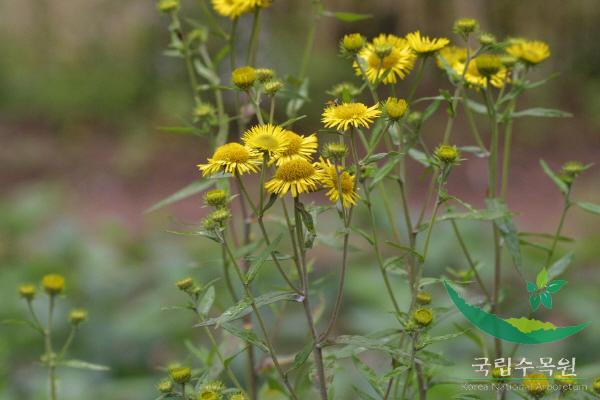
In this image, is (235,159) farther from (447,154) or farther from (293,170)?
(447,154)

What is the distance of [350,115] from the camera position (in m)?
0.97

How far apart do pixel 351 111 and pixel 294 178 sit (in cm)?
10

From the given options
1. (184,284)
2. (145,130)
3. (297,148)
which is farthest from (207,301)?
(145,130)

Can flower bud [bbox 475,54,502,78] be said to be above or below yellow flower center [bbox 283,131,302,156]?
above

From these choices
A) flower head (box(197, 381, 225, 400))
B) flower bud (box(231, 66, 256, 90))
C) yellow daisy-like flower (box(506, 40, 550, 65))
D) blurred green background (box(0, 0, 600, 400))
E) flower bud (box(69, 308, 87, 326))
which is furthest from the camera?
blurred green background (box(0, 0, 600, 400))

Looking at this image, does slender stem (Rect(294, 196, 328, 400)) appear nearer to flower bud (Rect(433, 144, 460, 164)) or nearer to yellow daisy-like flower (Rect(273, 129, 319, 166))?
yellow daisy-like flower (Rect(273, 129, 319, 166))

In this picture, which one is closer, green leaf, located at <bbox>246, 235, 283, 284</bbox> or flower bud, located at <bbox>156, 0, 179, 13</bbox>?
green leaf, located at <bbox>246, 235, 283, 284</bbox>

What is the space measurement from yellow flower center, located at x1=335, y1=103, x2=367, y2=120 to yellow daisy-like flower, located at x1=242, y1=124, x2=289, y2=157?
7 cm

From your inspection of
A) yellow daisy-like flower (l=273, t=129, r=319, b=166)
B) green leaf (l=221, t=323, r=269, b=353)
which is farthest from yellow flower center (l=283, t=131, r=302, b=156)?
green leaf (l=221, t=323, r=269, b=353)

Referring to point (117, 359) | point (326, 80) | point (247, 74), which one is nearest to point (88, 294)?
point (117, 359)

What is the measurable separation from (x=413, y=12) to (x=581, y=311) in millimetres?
3000

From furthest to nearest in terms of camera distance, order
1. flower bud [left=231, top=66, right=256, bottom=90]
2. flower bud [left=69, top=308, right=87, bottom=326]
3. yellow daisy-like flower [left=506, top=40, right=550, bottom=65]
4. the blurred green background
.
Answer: the blurred green background, flower bud [left=69, top=308, right=87, bottom=326], yellow daisy-like flower [left=506, top=40, right=550, bottom=65], flower bud [left=231, top=66, right=256, bottom=90]

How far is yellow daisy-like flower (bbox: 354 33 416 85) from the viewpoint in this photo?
109 cm

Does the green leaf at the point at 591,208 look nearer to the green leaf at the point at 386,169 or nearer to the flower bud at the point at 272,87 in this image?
the green leaf at the point at 386,169
